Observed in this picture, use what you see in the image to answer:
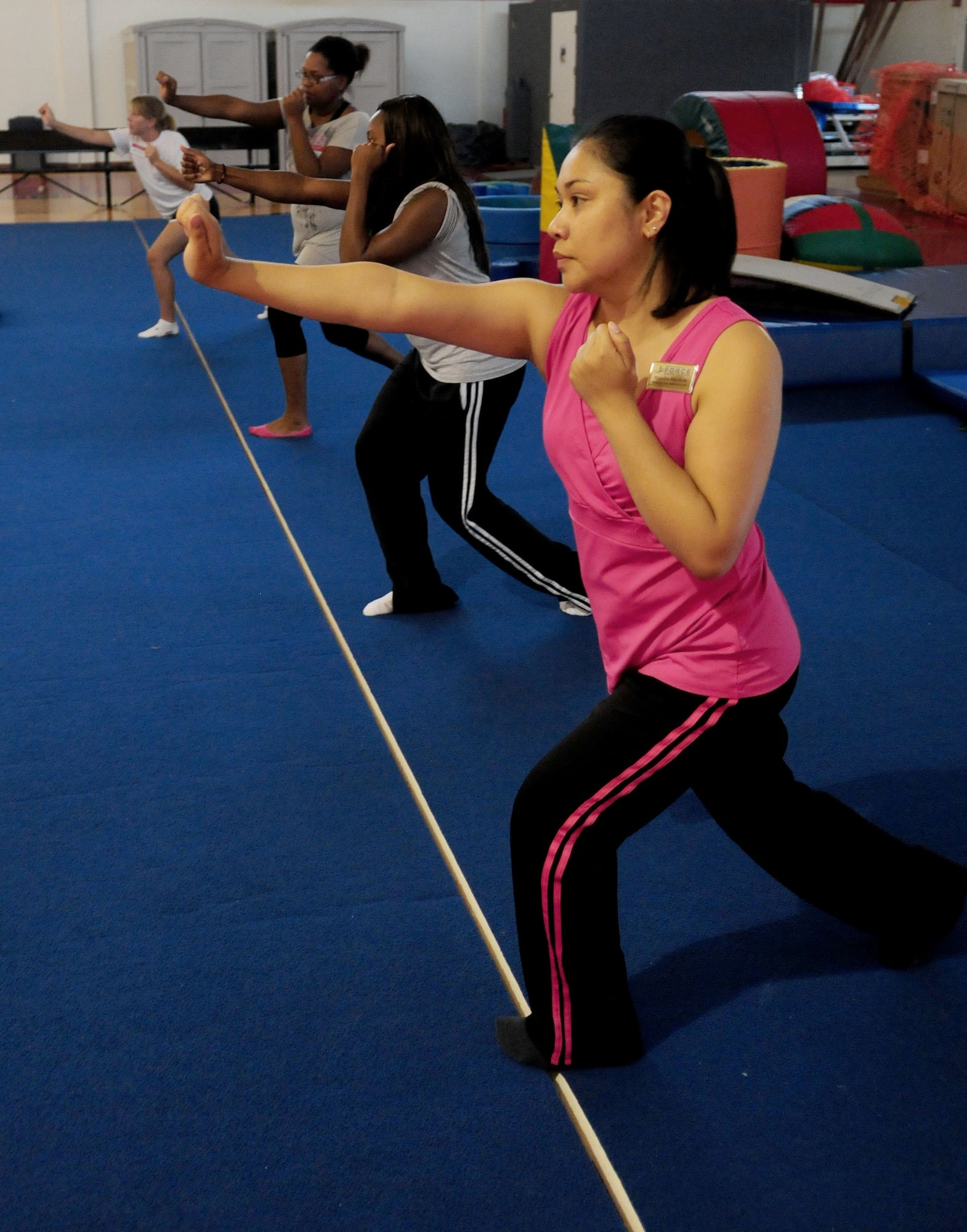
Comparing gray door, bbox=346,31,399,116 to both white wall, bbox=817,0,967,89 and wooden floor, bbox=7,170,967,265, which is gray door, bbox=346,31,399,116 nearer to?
wooden floor, bbox=7,170,967,265

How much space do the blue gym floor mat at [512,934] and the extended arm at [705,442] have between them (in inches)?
32.8

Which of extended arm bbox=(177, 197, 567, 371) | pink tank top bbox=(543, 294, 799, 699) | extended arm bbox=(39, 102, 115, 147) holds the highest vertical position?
extended arm bbox=(39, 102, 115, 147)

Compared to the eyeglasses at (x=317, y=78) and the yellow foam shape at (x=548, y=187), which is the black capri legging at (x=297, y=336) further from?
the yellow foam shape at (x=548, y=187)

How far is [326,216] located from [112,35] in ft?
38.4

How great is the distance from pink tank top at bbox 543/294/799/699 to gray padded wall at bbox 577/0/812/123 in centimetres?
1119

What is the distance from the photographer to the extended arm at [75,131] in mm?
7836

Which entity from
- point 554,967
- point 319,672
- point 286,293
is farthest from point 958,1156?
point 319,672

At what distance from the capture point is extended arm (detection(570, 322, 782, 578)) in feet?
4.88

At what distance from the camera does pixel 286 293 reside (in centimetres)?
186

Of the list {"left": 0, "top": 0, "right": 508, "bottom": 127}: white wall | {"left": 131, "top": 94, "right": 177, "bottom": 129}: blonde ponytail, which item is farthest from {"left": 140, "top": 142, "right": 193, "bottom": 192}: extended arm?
{"left": 0, "top": 0, "right": 508, "bottom": 127}: white wall

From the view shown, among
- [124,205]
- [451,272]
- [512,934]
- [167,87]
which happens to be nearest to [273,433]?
[167,87]

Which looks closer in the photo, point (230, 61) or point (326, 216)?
point (326, 216)

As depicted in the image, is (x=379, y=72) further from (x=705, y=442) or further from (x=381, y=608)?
(x=705, y=442)

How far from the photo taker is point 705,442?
1540mm
